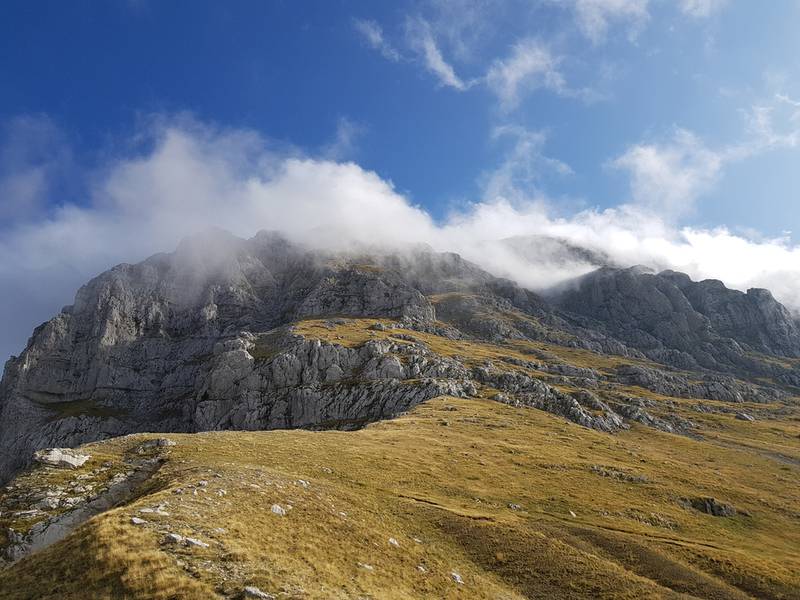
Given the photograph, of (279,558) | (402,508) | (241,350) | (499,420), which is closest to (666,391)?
(499,420)

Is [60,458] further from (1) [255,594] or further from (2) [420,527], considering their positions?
(1) [255,594]

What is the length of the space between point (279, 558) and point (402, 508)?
20760mm

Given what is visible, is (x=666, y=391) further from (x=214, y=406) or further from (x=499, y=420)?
(x=214, y=406)

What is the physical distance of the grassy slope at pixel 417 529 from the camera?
2009 cm

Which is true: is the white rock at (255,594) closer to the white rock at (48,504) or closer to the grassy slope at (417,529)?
the grassy slope at (417,529)

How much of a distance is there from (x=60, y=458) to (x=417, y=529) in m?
31.9

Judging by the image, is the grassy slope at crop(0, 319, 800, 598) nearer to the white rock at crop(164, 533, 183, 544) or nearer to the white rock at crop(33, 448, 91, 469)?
the white rock at crop(164, 533, 183, 544)

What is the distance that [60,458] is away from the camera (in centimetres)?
4188

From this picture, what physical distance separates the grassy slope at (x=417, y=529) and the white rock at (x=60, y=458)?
15.3ft

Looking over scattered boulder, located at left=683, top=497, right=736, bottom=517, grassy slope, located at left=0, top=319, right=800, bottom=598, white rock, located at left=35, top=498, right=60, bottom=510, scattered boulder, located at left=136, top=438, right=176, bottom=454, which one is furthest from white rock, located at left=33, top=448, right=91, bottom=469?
scattered boulder, located at left=683, top=497, right=736, bottom=517

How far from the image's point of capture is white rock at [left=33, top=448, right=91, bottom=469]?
41188mm

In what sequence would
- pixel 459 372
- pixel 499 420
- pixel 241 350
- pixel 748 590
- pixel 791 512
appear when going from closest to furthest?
pixel 748 590 < pixel 791 512 < pixel 499 420 < pixel 459 372 < pixel 241 350

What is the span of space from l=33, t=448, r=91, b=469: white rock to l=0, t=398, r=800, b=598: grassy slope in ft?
15.3

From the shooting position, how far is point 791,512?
70.4m
